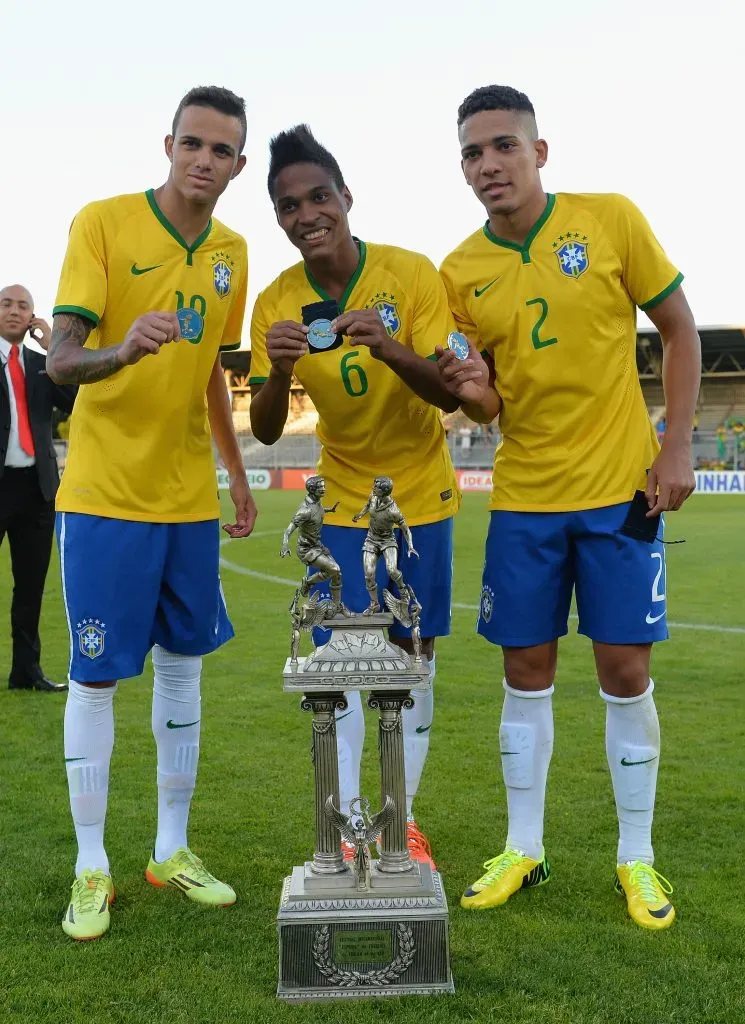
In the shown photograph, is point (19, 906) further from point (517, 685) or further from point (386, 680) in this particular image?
point (517, 685)

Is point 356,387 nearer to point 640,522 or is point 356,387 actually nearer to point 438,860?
point 640,522

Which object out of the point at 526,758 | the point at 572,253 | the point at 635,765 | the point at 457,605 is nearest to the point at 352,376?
the point at 572,253

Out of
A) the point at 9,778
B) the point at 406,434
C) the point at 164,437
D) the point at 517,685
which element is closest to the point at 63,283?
the point at 164,437

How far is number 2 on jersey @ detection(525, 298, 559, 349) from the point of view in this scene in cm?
310

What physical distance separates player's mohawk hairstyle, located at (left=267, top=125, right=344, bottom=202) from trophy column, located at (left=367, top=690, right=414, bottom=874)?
1.52 m

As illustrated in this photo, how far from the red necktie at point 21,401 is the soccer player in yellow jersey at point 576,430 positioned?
11.1 ft

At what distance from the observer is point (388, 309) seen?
3160mm

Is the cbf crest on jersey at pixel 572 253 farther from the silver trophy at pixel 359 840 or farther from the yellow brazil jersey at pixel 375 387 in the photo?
the silver trophy at pixel 359 840

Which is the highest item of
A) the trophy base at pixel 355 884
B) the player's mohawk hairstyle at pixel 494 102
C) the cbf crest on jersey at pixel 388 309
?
the player's mohawk hairstyle at pixel 494 102

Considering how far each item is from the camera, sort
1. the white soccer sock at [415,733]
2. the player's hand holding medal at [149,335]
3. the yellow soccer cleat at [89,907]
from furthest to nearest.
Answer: the white soccer sock at [415,733], the yellow soccer cleat at [89,907], the player's hand holding medal at [149,335]

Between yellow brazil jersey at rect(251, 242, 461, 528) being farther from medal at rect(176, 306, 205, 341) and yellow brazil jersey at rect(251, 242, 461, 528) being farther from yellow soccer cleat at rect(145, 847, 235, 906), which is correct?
yellow soccer cleat at rect(145, 847, 235, 906)

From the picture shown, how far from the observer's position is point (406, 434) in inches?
129

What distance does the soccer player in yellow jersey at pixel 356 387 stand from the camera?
3014 mm

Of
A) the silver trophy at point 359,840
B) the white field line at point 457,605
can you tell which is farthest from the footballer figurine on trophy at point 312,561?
the white field line at point 457,605
